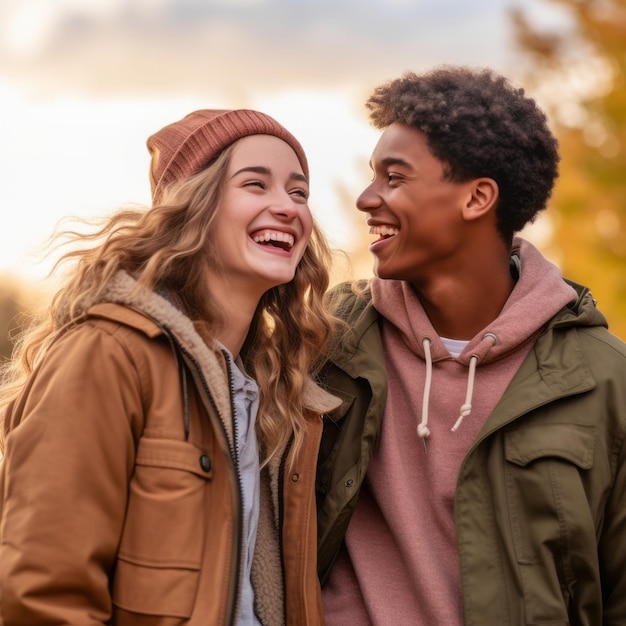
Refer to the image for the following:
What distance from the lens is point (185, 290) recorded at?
308 cm

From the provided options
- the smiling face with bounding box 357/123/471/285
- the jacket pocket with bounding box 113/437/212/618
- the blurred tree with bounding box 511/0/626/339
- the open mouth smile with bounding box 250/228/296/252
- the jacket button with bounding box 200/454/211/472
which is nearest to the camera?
the jacket pocket with bounding box 113/437/212/618

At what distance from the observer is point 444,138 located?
3479 mm

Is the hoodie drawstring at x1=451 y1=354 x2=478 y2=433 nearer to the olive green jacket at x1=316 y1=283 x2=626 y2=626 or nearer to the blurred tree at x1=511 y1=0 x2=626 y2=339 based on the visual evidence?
the olive green jacket at x1=316 y1=283 x2=626 y2=626

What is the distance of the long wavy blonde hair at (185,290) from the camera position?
2.95 meters

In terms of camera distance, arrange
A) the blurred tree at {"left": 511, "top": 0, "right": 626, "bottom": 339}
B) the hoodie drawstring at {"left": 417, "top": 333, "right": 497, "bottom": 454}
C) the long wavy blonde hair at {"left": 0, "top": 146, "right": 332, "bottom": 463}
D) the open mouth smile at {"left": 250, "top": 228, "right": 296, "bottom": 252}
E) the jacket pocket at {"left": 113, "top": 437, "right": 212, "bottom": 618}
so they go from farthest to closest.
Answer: the blurred tree at {"left": 511, "top": 0, "right": 626, "bottom": 339} < the hoodie drawstring at {"left": 417, "top": 333, "right": 497, "bottom": 454} < the open mouth smile at {"left": 250, "top": 228, "right": 296, "bottom": 252} < the long wavy blonde hair at {"left": 0, "top": 146, "right": 332, "bottom": 463} < the jacket pocket at {"left": 113, "top": 437, "right": 212, "bottom": 618}

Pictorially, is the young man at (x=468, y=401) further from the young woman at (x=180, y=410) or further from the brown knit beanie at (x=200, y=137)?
the brown knit beanie at (x=200, y=137)

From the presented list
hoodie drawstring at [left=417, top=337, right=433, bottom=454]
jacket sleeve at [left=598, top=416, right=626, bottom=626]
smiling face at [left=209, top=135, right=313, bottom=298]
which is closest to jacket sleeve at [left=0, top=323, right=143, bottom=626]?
smiling face at [left=209, top=135, right=313, bottom=298]

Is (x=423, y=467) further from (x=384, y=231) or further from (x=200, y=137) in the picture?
(x=200, y=137)

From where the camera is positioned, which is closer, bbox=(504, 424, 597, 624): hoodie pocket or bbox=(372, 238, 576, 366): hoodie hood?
bbox=(504, 424, 597, 624): hoodie pocket

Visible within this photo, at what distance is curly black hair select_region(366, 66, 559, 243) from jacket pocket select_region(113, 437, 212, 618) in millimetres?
1531

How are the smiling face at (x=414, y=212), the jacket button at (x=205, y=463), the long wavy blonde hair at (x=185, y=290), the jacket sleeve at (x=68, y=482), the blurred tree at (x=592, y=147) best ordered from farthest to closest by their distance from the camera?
the blurred tree at (x=592, y=147), the smiling face at (x=414, y=212), the long wavy blonde hair at (x=185, y=290), the jacket button at (x=205, y=463), the jacket sleeve at (x=68, y=482)

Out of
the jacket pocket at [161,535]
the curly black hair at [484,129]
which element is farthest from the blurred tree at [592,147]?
the jacket pocket at [161,535]

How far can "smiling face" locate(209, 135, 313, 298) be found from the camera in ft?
10.3

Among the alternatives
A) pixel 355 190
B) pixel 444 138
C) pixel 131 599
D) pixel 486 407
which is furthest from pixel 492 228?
pixel 355 190
